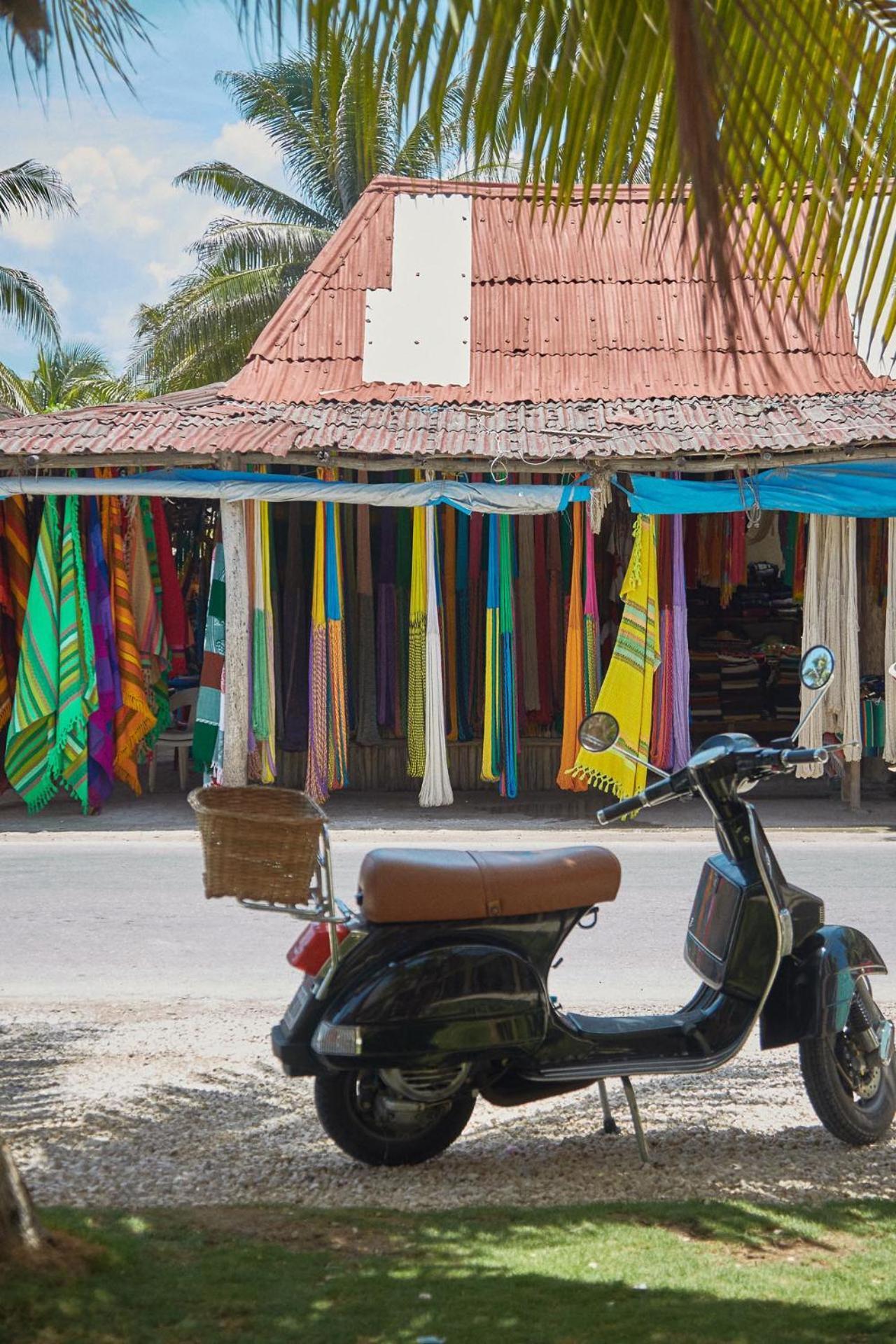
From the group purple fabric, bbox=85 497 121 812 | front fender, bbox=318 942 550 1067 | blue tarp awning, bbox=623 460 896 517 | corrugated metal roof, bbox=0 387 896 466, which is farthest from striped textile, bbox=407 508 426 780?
Answer: front fender, bbox=318 942 550 1067

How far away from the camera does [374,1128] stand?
4156 millimetres

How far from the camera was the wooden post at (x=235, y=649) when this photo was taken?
11734 millimetres

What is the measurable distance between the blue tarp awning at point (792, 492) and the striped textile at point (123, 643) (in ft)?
13.4

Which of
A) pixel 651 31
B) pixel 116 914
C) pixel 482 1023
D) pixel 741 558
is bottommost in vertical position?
pixel 116 914

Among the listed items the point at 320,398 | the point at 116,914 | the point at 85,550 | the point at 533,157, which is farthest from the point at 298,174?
the point at 533,157

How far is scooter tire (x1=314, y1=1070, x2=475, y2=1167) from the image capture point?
160 inches

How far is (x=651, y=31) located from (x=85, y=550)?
951cm

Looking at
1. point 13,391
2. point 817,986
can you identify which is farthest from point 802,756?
point 13,391

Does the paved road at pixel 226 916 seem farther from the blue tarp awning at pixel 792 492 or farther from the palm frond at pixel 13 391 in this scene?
the palm frond at pixel 13 391

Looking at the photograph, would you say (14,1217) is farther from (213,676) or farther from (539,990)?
(213,676)

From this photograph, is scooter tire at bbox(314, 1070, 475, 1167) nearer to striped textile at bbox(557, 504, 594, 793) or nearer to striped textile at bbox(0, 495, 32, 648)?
striped textile at bbox(557, 504, 594, 793)

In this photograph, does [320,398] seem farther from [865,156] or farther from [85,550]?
[865,156]

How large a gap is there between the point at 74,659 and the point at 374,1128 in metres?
8.19

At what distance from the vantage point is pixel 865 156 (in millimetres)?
3230
